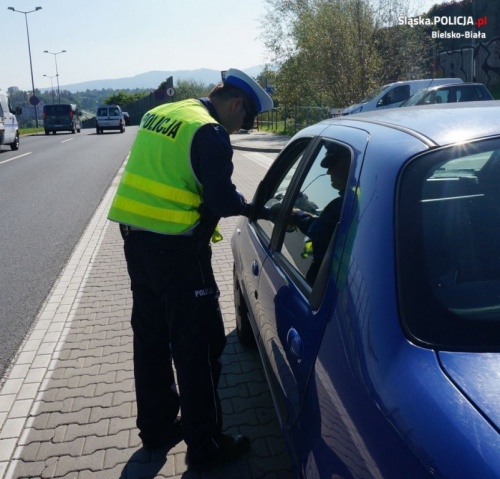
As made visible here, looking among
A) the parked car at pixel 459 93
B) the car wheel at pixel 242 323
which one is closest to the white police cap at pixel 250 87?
the car wheel at pixel 242 323

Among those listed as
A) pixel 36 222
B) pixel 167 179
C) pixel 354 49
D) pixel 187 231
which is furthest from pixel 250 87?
pixel 354 49

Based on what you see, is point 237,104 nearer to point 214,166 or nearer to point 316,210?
point 214,166

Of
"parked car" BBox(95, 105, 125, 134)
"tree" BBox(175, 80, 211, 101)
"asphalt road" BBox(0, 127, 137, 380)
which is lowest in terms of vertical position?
"asphalt road" BBox(0, 127, 137, 380)

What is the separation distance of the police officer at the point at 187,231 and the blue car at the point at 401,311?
505 millimetres

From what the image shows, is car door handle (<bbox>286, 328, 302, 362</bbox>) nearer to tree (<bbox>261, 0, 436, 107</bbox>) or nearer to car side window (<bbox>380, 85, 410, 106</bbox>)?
car side window (<bbox>380, 85, 410, 106</bbox>)

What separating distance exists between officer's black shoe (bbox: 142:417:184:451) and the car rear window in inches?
79.0

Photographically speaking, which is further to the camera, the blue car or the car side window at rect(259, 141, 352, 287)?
the car side window at rect(259, 141, 352, 287)

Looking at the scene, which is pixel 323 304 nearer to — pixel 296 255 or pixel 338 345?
pixel 338 345

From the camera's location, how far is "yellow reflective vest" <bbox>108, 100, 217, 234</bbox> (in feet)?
8.50

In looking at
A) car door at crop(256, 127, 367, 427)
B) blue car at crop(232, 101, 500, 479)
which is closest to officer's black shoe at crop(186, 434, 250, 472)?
car door at crop(256, 127, 367, 427)

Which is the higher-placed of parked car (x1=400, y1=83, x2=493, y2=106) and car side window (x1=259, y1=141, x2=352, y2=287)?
parked car (x1=400, y1=83, x2=493, y2=106)

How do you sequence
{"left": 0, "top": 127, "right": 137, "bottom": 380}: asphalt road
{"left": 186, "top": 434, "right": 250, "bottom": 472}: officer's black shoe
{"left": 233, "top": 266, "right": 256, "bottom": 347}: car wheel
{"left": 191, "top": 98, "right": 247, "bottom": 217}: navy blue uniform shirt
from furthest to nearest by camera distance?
{"left": 0, "top": 127, "right": 137, "bottom": 380}: asphalt road
{"left": 233, "top": 266, "right": 256, "bottom": 347}: car wheel
{"left": 186, "top": 434, "right": 250, "bottom": 472}: officer's black shoe
{"left": 191, "top": 98, "right": 247, "bottom": 217}: navy blue uniform shirt

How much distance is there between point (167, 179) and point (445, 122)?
122 centimetres

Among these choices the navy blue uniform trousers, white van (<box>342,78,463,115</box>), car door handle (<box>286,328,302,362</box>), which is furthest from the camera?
white van (<box>342,78,463,115</box>)
